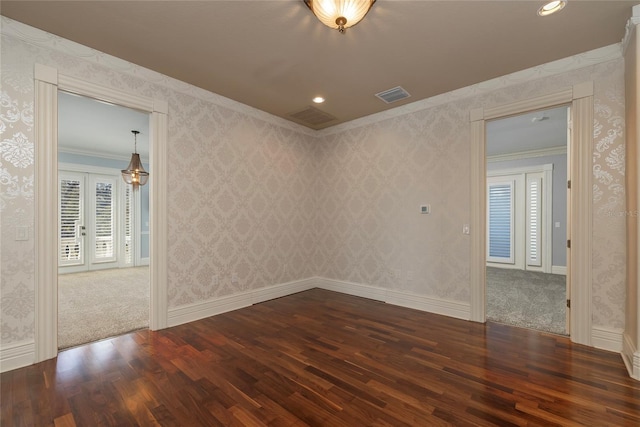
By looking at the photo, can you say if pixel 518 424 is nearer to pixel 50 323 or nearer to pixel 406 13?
pixel 406 13

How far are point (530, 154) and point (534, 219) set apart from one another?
62.4 inches

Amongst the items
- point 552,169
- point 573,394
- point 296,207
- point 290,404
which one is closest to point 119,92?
point 296,207

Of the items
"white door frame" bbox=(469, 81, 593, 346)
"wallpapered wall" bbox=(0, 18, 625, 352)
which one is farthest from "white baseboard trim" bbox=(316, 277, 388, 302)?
"white door frame" bbox=(469, 81, 593, 346)

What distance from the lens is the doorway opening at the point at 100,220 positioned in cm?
418

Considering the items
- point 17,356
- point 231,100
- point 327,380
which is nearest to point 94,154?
point 231,100

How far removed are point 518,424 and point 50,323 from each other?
3.75 metres

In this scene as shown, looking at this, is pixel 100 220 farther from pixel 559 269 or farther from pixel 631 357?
pixel 559 269

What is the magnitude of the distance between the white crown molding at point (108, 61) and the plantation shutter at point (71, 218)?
5.39m

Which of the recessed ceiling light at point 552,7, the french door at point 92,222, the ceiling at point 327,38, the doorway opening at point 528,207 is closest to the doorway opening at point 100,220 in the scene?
the french door at point 92,222

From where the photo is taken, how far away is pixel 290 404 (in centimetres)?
196

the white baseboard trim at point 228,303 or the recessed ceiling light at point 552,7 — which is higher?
the recessed ceiling light at point 552,7

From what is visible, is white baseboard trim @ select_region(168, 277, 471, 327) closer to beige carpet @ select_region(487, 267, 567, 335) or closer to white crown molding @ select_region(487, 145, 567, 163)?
beige carpet @ select_region(487, 267, 567, 335)

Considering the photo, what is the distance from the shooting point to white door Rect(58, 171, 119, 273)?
6738 millimetres

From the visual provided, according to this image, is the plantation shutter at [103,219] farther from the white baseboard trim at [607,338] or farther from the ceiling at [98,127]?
the white baseboard trim at [607,338]
